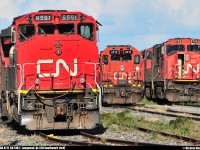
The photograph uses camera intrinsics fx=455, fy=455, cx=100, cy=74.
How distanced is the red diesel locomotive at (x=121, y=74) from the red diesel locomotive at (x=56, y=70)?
12.3 metres

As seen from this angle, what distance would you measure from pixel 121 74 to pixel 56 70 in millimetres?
13603

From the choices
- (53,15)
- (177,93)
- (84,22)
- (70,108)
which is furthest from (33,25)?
(177,93)

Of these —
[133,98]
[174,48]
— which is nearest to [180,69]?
[174,48]

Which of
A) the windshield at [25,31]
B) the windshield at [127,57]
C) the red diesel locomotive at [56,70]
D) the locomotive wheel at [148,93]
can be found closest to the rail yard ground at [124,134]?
the red diesel locomotive at [56,70]

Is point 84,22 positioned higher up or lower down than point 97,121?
higher up

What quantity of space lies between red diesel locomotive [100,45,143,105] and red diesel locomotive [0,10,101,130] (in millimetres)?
12341

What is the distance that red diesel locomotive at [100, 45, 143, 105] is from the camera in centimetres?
2519

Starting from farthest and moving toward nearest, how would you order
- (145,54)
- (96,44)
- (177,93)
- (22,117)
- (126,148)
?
(145,54)
(177,93)
(96,44)
(22,117)
(126,148)

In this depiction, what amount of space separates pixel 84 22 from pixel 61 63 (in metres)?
1.34

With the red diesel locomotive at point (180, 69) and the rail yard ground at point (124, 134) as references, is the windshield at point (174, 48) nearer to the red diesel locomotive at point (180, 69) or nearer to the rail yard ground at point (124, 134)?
the red diesel locomotive at point (180, 69)

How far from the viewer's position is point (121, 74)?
2600cm

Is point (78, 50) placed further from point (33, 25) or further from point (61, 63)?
point (33, 25)

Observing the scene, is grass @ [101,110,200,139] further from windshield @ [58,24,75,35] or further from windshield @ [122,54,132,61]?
windshield @ [122,54,132,61]

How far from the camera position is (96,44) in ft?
42.5
